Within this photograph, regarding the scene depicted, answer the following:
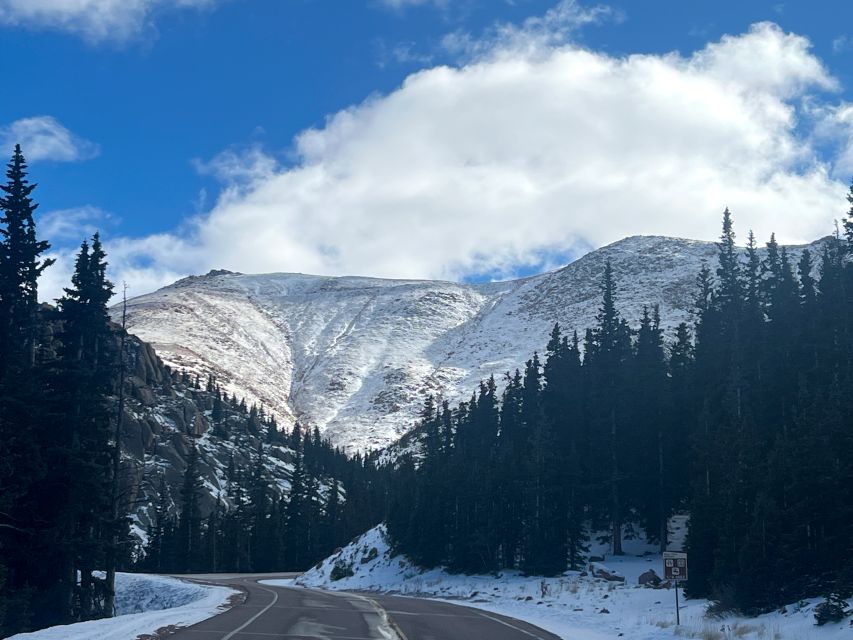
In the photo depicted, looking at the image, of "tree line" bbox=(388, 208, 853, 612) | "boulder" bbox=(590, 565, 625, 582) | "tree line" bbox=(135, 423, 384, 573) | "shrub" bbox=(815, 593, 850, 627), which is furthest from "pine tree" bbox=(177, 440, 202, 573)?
"shrub" bbox=(815, 593, 850, 627)

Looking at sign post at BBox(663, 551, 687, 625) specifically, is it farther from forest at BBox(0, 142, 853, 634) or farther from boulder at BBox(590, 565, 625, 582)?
boulder at BBox(590, 565, 625, 582)

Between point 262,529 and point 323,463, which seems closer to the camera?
point 262,529

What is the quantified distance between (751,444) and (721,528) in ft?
12.6

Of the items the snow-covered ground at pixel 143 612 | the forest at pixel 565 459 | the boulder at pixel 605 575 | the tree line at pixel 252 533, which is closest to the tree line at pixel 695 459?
the forest at pixel 565 459

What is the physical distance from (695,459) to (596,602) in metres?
20.4

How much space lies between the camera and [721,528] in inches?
1316

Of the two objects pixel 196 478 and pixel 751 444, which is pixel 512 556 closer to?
pixel 751 444

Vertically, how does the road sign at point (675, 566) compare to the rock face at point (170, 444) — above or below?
below

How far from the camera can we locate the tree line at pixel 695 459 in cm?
2877

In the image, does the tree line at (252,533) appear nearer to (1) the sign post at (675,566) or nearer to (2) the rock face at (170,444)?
(2) the rock face at (170,444)

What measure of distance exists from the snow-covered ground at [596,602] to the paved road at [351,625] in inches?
73.5

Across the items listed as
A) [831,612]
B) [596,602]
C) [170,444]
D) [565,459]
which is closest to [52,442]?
[596,602]

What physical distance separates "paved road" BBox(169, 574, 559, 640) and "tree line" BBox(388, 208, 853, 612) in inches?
357

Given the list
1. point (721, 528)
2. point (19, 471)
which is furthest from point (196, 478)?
point (721, 528)
